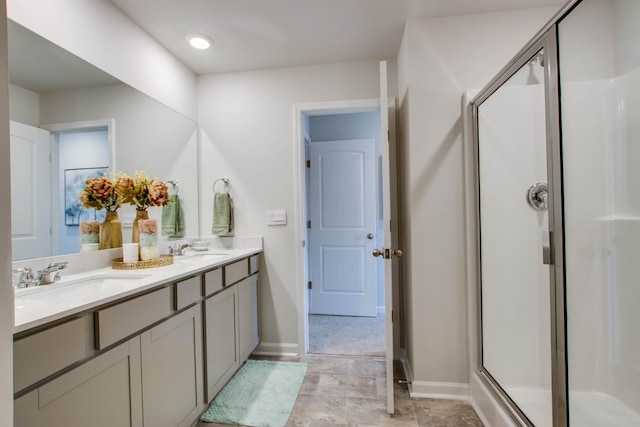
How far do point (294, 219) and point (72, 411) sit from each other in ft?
5.57

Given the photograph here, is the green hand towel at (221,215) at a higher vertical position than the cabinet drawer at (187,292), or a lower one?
higher

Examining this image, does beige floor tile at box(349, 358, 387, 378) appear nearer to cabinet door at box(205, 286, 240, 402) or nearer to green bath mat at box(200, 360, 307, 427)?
green bath mat at box(200, 360, 307, 427)

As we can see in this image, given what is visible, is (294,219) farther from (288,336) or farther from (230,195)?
(288,336)

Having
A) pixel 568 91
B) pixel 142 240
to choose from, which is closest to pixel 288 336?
pixel 142 240

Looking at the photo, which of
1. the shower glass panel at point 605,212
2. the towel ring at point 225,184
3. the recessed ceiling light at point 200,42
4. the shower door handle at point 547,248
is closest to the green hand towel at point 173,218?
the towel ring at point 225,184

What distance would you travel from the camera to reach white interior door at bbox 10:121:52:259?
1218mm

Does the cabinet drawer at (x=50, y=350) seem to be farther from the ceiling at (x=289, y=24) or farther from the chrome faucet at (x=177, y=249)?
the ceiling at (x=289, y=24)

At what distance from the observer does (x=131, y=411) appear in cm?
111

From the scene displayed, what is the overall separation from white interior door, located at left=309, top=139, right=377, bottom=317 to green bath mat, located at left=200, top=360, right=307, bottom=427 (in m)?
1.14

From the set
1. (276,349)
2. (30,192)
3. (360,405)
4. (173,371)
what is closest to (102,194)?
(30,192)

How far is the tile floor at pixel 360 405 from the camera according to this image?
1.60 meters

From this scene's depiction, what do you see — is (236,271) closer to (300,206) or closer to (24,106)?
(300,206)

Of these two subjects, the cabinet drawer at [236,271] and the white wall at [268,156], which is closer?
the cabinet drawer at [236,271]

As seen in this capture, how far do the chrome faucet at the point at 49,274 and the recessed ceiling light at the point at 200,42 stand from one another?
5.36 feet
